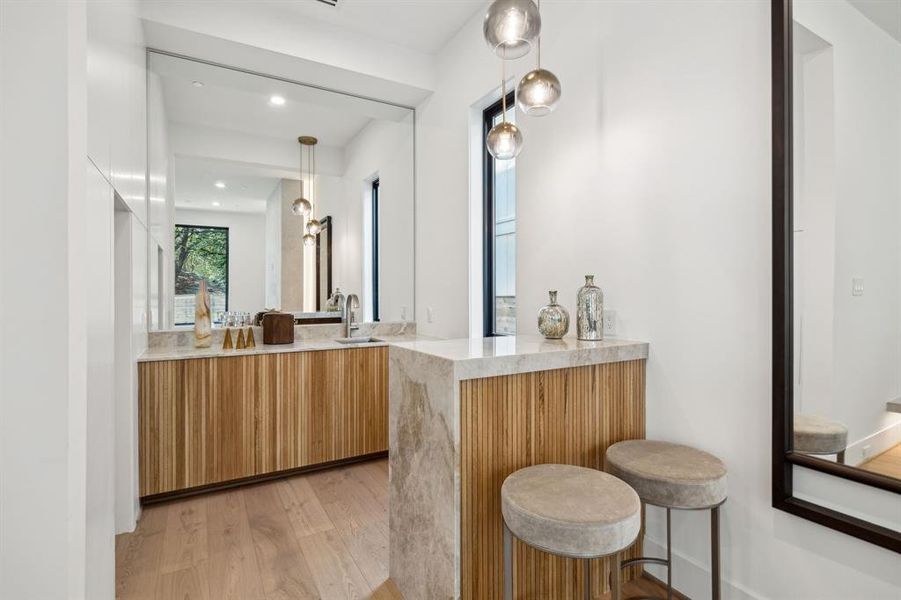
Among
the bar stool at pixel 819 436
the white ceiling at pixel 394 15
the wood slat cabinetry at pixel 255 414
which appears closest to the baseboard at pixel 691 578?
the bar stool at pixel 819 436

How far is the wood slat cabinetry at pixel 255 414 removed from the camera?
8.23 feet

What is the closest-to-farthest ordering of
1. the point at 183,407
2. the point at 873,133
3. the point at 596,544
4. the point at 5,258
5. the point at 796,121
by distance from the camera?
1. the point at 5,258
2. the point at 596,544
3. the point at 873,133
4. the point at 796,121
5. the point at 183,407

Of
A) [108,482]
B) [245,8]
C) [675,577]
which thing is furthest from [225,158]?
[675,577]

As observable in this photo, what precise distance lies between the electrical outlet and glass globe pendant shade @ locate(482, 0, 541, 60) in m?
1.24

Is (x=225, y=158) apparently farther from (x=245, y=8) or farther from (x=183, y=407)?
(x=183, y=407)

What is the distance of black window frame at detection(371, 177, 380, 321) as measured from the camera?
12.8 feet

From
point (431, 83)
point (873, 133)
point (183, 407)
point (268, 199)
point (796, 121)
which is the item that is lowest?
point (183, 407)

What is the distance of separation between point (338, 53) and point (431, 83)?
753 millimetres

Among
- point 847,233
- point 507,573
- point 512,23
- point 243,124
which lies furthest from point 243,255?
point 847,233

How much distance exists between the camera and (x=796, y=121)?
1.41 metres

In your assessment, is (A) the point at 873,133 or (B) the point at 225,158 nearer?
(A) the point at 873,133

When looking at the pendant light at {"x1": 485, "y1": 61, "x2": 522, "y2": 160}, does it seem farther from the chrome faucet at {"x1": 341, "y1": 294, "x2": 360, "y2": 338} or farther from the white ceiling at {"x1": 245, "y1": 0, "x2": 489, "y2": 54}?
the chrome faucet at {"x1": 341, "y1": 294, "x2": 360, "y2": 338}

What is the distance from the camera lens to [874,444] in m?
1.26

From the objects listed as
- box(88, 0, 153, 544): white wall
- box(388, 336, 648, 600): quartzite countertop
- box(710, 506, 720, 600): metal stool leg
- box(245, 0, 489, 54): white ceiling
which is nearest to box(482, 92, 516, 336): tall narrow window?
box(245, 0, 489, 54): white ceiling
